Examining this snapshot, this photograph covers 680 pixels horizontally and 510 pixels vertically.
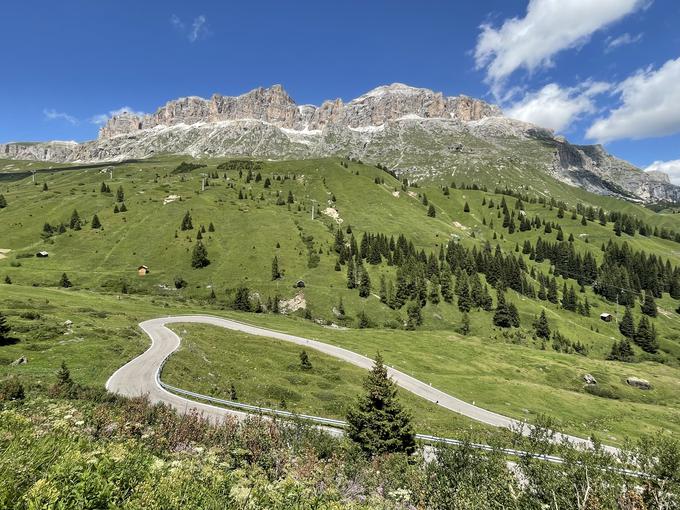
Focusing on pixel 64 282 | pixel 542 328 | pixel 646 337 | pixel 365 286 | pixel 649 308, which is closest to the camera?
pixel 64 282

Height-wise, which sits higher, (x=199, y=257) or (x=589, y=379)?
(x=199, y=257)

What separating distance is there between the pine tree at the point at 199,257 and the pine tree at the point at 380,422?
125m

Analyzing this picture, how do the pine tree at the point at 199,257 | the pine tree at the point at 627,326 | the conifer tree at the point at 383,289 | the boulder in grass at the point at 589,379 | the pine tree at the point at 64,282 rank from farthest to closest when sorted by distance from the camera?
1. the pine tree at the point at 627,326
2. the pine tree at the point at 199,257
3. the conifer tree at the point at 383,289
4. the pine tree at the point at 64,282
5. the boulder in grass at the point at 589,379

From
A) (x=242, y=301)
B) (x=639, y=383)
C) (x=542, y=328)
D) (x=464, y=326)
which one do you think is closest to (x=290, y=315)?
(x=242, y=301)

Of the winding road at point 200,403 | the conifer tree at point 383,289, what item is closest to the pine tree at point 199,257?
the winding road at point 200,403

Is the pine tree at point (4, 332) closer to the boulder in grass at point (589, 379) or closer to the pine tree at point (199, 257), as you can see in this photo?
the pine tree at point (199, 257)

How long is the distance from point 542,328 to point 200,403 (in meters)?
127

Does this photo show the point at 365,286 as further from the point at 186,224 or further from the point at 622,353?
the point at 622,353

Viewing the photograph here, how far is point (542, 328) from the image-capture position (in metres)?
134

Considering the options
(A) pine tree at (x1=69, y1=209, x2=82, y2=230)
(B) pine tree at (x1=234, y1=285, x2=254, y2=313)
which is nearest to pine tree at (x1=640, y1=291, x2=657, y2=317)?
(B) pine tree at (x1=234, y1=285, x2=254, y2=313)

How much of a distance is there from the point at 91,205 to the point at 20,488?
22238 centimetres

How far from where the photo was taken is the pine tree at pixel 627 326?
14875 centimetres

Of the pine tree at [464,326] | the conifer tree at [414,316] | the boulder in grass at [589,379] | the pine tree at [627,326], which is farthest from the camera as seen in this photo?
the pine tree at [627,326]

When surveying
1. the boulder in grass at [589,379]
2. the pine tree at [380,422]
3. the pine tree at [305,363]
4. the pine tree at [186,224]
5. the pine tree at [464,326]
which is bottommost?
the boulder in grass at [589,379]
